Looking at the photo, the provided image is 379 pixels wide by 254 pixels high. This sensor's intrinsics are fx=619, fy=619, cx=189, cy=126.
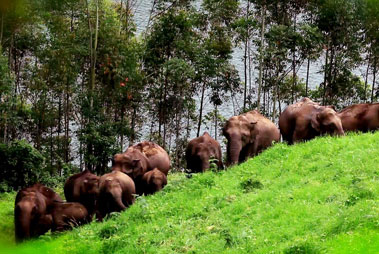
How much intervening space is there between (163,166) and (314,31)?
11.7 m

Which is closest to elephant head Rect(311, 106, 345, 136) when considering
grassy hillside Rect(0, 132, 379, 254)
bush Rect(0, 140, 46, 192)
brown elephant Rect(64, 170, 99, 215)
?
grassy hillside Rect(0, 132, 379, 254)

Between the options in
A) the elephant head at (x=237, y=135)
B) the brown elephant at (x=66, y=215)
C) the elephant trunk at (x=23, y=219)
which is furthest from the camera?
the elephant head at (x=237, y=135)

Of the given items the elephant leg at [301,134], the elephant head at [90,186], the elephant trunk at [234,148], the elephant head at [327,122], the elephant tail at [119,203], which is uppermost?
the elephant head at [327,122]

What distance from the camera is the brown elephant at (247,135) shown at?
56.9 ft

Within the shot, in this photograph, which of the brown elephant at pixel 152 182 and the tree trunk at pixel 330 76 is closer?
the brown elephant at pixel 152 182

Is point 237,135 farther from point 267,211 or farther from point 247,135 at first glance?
point 267,211

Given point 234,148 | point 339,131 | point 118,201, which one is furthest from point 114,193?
point 339,131

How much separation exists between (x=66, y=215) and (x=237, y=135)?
17.2ft

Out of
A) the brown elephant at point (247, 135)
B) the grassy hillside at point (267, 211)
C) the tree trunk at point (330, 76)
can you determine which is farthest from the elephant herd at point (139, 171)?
the tree trunk at point (330, 76)

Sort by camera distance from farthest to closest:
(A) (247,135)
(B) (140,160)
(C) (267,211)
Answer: (A) (247,135) < (B) (140,160) < (C) (267,211)

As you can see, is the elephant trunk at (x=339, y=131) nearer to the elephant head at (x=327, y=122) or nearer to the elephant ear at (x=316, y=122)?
the elephant head at (x=327, y=122)

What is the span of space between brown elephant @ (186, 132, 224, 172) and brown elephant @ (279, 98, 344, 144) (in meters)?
2.75

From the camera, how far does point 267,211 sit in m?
10.2

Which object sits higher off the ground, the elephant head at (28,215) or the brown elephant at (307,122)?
the brown elephant at (307,122)
